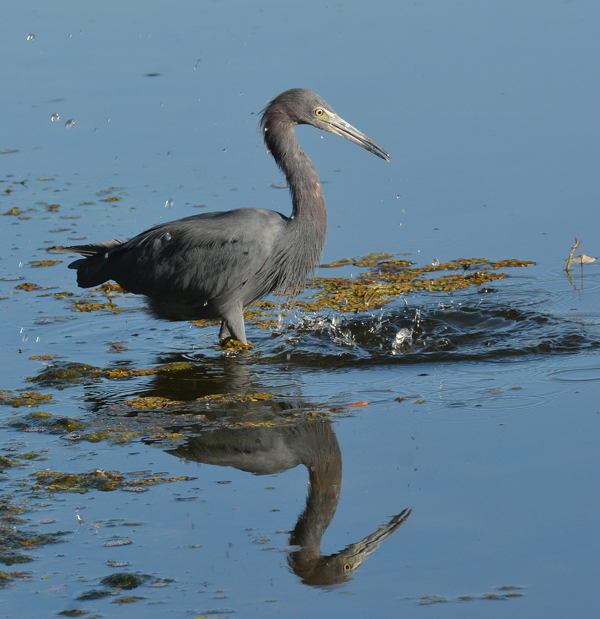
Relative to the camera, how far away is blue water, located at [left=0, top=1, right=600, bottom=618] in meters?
4.17

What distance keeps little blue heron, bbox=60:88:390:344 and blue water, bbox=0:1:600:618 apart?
396 mm

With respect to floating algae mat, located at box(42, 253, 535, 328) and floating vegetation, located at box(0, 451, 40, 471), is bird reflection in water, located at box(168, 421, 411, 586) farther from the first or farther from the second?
floating algae mat, located at box(42, 253, 535, 328)

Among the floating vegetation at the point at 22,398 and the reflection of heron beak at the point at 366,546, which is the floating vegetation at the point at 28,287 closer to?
the floating vegetation at the point at 22,398

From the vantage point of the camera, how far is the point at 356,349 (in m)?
7.14

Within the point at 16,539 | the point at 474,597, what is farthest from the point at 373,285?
the point at 474,597

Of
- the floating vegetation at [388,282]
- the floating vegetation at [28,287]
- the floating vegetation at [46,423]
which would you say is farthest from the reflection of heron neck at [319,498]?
the floating vegetation at [28,287]

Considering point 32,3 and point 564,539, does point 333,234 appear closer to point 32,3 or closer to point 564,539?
point 564,539

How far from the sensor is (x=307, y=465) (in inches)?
207

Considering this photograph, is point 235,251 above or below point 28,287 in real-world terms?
above

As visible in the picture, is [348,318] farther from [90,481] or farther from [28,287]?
[90,481]

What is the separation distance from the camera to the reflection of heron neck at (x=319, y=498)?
4273 millimetres

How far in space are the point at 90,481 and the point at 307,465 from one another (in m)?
1.15

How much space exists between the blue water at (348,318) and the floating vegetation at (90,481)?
9cm

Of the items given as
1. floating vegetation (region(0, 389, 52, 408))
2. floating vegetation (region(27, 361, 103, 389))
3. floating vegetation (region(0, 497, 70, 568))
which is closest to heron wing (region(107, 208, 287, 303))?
floating vegetation (region(27, 361, 103, 389))
